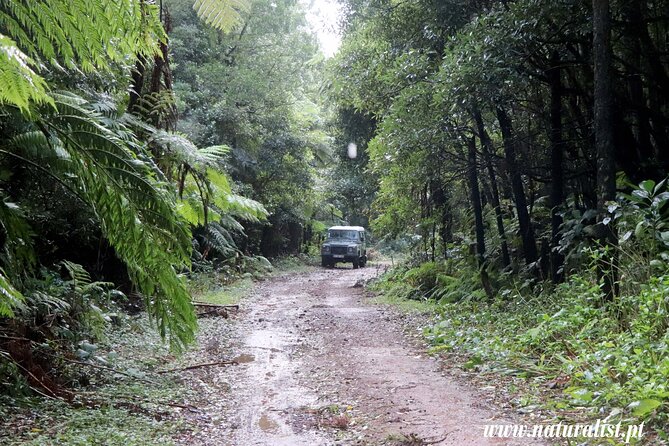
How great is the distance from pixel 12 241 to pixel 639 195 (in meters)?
6.14

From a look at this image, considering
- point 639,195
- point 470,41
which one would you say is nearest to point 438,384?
point 639,195

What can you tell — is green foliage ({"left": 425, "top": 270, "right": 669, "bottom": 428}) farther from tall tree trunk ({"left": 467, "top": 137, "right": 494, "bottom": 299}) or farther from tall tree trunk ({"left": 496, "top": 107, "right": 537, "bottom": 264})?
tall tree trunk ({"left": 467, "top": 137, "right": 494, "bottom": 299})

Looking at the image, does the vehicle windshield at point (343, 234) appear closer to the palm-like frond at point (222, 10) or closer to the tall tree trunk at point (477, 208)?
the tall tree trunk at point (477, 208)

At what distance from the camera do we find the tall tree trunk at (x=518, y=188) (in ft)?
32.5

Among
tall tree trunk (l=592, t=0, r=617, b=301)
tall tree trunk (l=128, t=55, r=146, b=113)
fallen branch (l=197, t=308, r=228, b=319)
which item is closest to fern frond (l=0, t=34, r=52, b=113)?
tall tree trunk (l=592, t=0, r=617, b=301)

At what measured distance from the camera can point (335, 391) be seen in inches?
227

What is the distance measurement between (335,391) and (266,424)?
1.11m

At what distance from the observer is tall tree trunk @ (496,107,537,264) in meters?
9.91

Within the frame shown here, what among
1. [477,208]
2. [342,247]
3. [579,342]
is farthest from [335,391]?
[342,247]

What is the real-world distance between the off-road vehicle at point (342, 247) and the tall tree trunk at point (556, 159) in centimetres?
1750

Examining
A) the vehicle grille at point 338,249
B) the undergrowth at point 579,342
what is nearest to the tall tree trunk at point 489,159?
the undergrowth at point 579,342

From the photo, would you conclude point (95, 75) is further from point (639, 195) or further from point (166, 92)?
point (639, 195)

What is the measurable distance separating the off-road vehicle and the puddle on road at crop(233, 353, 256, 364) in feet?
62.2

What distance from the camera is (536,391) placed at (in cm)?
505
